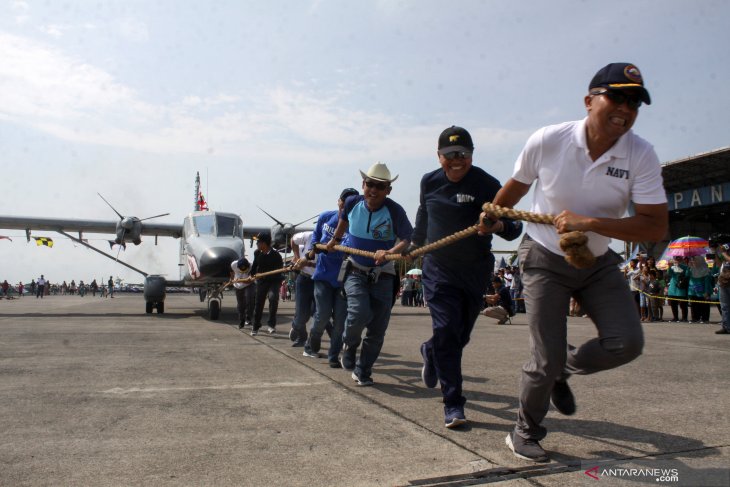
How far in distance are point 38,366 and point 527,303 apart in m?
5.13

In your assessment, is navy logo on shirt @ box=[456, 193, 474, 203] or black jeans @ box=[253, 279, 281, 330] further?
black jeans @ box=[253, 279, 281, 330]

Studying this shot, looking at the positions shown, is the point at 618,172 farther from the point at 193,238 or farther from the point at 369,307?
the point at 193,238

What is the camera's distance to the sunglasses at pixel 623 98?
2.70 m

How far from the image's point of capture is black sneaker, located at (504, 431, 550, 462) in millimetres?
2869

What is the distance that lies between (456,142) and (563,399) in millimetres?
1769

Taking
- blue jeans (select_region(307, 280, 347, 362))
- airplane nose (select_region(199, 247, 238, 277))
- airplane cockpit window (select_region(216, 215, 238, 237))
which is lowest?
blue jeans (select_region(307, 280, 347, 362))

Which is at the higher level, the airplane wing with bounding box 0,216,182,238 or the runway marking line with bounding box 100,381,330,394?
the airplane wing with bounding box 0,216,182,238

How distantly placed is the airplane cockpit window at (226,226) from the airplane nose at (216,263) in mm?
1714

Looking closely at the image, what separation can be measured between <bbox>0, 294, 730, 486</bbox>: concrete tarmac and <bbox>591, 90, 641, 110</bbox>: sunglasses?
66.0 inches

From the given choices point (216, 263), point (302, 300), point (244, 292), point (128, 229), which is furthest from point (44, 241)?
point (302, 300)

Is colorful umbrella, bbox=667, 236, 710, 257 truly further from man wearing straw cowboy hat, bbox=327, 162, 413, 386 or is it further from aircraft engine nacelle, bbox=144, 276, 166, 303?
aircraft engine nacelle, bbox=144, 276, 166, 303

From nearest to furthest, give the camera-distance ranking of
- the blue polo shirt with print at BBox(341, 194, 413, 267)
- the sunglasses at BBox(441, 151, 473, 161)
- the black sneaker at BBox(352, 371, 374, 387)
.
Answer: the sunglasses at BBox(441, 151, 473, 161) < the black sneaker at BBox(352, 371, 374, 387) < the blue polo shirt with print at BBox(341, 194, 413, 267)

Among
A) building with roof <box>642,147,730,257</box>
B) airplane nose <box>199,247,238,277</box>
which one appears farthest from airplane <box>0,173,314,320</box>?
building with roof <box>642,147,730,257</box>

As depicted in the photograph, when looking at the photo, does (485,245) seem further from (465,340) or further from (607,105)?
(607,105)
